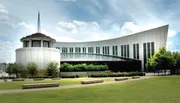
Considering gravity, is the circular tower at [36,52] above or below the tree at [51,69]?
above

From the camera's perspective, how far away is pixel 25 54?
6241cm

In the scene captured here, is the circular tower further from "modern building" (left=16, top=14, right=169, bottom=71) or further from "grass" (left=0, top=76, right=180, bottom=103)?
"grass" (left=0, top=76, right=180, bottom=103)

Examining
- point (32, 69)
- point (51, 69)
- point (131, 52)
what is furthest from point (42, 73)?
point (131, 52)

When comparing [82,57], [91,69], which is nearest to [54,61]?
[91,69]

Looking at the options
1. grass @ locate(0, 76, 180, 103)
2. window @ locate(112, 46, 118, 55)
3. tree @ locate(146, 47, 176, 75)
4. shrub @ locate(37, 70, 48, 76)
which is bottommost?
shrub @ locate(37, 70, 48, 76)

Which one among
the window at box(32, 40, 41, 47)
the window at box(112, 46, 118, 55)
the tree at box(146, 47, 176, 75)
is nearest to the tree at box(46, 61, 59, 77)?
the window at box(32, 40, 41, 47)

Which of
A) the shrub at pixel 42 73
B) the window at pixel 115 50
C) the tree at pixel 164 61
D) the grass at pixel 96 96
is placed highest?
the window at pixel 115 50

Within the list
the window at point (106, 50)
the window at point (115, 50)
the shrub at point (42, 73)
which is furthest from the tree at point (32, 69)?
the window at point (106, 50)

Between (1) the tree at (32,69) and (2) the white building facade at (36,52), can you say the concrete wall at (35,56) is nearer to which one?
(2) the white building facade at (36,52)

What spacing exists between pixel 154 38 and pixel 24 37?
5108 cm

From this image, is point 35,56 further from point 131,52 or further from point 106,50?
point 106,50

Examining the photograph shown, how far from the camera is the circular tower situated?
62219 millimetres

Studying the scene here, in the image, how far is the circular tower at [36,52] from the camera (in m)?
62.2

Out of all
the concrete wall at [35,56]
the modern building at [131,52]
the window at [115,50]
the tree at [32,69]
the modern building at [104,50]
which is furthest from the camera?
the window at [115,50]
